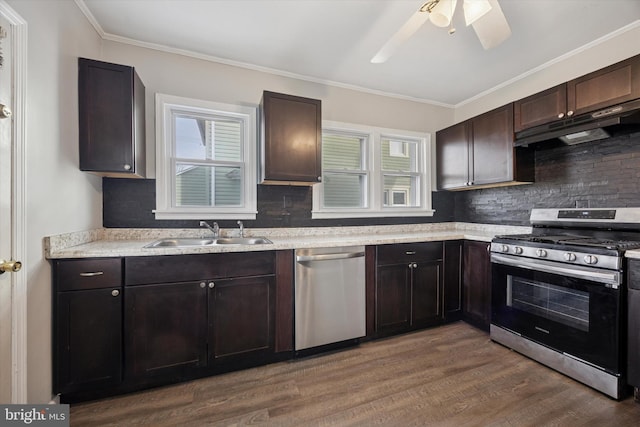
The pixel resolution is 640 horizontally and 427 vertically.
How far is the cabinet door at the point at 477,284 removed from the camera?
2.72 meters

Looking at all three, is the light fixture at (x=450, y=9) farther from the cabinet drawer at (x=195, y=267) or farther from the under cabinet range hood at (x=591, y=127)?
the cabinet drawer at (x=195, y=267)

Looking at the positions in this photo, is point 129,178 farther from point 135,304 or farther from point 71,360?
point 71,360

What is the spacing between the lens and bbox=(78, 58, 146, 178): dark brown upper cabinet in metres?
1.99

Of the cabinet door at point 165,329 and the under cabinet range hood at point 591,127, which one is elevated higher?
the under cabinet range hood at point 591,127

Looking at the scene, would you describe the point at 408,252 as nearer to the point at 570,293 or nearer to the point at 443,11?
the point at 570,293

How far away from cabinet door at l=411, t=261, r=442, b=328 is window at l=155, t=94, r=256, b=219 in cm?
180

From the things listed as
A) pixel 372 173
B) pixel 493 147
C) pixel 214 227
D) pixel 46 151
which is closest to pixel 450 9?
pixel 493 147

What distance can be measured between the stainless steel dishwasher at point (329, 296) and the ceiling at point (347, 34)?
1.84 metres

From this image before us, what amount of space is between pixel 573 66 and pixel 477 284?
2.27 meters

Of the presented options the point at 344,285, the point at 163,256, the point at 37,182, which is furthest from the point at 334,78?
the point at 37,182

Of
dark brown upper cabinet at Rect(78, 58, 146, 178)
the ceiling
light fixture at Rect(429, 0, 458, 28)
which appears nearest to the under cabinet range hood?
the ceiling

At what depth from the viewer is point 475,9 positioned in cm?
155

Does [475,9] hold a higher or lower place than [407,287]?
higher

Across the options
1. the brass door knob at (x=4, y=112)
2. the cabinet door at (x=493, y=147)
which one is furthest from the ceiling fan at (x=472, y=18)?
the brass door knob at (x=4, y=112)
